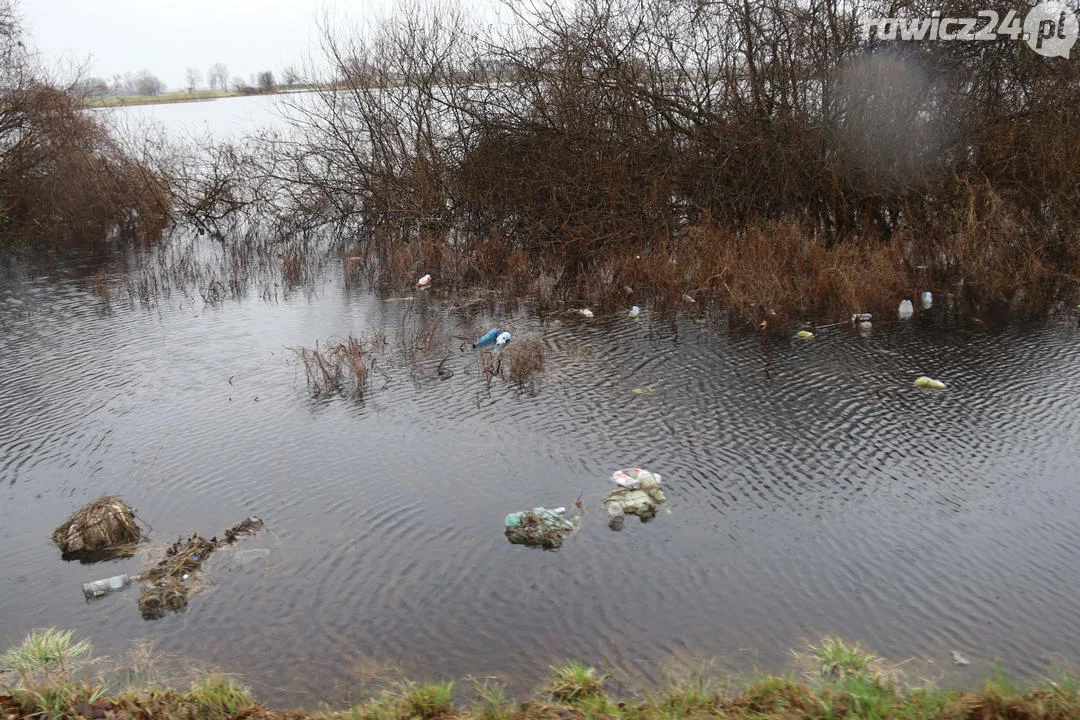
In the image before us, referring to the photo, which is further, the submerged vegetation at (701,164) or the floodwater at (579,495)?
the submerged vegetation at (701,164)

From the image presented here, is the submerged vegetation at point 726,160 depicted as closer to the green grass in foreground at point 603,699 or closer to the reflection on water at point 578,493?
the reflection on water at point 578,493

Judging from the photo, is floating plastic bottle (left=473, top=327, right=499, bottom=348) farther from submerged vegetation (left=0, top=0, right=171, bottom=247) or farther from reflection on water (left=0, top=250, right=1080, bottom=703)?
submerged vegetation (left=0, top=0, right=171, bottom=247)

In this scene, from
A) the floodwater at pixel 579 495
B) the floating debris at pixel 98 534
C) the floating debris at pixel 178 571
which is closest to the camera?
the floodwater at pixel 579 495

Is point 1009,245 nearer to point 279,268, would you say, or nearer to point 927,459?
point 927,459

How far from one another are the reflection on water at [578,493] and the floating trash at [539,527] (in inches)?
5.5

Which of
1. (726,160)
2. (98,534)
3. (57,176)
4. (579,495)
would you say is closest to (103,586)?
(98,534)

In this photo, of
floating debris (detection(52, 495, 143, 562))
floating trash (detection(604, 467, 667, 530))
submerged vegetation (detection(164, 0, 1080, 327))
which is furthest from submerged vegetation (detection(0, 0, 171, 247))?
floating trash (detection(604, 467, 667, 530))

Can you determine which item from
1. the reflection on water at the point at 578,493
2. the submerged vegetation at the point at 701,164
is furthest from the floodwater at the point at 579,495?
the submerged vegetation at the point at 701,164

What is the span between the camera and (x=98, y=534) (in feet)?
18.2

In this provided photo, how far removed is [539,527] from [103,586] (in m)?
2.65

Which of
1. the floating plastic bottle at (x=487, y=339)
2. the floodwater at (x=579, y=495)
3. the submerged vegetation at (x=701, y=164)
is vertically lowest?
the floodwater at (x=579, y=495)

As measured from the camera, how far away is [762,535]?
5.44 m

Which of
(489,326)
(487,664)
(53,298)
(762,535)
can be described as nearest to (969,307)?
(489,326)

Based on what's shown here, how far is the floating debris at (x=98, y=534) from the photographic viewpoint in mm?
5527
